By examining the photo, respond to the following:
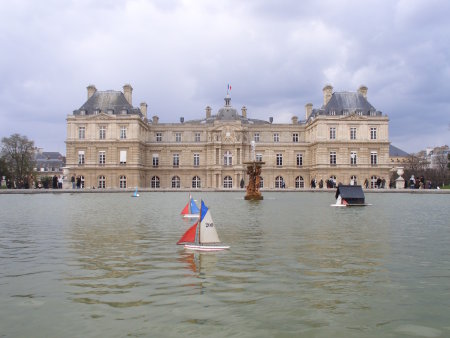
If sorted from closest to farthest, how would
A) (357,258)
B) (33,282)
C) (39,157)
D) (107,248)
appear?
(33,282) < (357,258) < (107,248) < (39,157)

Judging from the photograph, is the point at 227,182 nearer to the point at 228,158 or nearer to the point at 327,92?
the point at 228,158

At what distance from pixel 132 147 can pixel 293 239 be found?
55484 mm

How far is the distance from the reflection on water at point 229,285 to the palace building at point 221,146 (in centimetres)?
5256

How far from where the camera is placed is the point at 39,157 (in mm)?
120125

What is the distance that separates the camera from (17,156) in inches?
2677

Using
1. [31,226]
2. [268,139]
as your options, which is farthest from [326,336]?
[268,139]

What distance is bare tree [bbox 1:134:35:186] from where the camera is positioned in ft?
222

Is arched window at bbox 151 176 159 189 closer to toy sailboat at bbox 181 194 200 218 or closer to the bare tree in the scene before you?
the bare tree

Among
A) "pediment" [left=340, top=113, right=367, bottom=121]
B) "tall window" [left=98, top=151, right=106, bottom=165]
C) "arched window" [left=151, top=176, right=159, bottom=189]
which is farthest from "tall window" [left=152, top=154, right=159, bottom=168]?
"pediment" [left=340, top=113, right=367, bottom=121]

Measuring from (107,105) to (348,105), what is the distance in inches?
1334

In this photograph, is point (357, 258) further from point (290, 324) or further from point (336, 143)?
point (336, 143)

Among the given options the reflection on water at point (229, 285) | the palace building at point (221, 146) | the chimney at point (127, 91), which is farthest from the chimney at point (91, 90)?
the reflection on water at point (229, 285)

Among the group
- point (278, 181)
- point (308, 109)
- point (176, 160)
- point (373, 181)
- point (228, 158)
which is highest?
point (308, 109)

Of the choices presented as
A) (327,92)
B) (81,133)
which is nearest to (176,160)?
(81,133)
